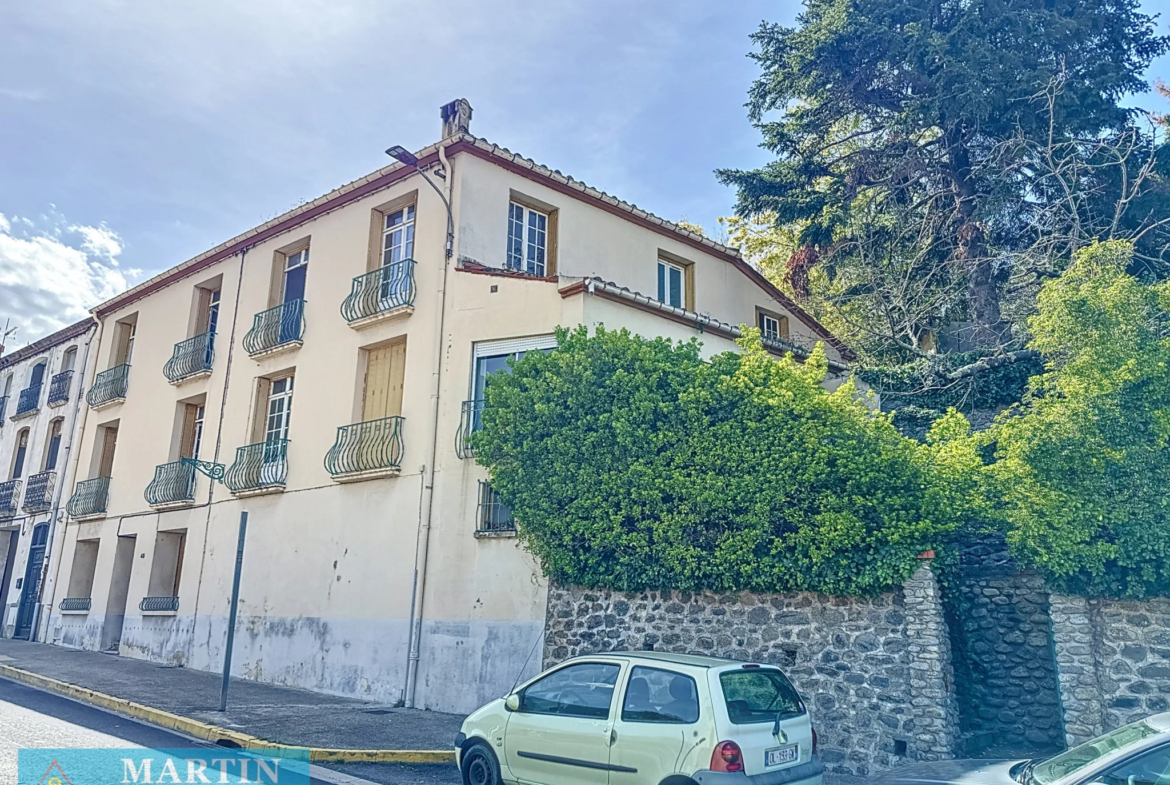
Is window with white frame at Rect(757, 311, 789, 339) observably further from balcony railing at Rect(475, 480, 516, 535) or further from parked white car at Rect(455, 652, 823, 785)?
parked white car at Rect(455, 652, 823, 785)

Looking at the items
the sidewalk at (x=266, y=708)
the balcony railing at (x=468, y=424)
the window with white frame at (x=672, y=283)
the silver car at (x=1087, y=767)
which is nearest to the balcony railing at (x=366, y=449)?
the balcony railing at (x=468, y=424)

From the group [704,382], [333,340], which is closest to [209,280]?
[333,340]

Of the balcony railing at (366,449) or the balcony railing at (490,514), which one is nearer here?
the balcony railing at (490,514)

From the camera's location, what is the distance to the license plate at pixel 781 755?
242 inches

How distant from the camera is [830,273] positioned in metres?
20.1

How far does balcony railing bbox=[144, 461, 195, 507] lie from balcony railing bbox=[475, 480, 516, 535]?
878 cm

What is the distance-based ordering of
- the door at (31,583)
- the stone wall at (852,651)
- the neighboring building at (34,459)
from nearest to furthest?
the stone wall at (852,651), the door at (31,583), the neighboring building at (34,459)

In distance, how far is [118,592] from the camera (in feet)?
65.2

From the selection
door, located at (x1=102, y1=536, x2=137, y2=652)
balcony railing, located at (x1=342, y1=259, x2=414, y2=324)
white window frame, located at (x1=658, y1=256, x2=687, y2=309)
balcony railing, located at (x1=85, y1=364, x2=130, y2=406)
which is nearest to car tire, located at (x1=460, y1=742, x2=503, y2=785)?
balcony railing, located at (x1=342, y1=259, x2=414, y2=324)

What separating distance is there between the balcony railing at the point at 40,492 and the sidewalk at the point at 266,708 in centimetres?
707

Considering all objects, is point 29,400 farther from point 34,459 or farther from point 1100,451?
point 1100,451

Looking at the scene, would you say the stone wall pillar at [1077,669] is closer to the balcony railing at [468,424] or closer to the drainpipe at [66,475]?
the balcony railing at [468,424]

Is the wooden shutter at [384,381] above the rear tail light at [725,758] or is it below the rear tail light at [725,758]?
above

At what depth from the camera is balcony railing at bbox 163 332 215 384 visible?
18922 millimetres
